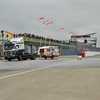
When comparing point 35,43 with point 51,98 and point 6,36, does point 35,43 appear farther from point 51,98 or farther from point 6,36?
point 51,98

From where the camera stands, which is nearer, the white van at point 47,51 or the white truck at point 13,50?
the white truck at point 13,50

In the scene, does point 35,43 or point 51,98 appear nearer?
point 51,98

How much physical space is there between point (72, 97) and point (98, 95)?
81 centimetres

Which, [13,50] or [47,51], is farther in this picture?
[47,51]

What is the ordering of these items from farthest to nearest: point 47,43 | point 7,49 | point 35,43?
1. point 47,43
2. point 35,43
3. point 7,49

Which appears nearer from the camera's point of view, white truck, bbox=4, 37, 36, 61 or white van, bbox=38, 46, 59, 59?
white truck, bbox=4, 37, 36, 61

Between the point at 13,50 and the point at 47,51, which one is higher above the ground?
the point at 13,50

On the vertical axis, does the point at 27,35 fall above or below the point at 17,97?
above

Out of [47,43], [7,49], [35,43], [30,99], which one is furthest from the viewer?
[47,43]

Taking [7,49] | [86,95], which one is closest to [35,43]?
[7,49]

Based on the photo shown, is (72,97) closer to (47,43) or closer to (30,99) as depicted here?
(30,99)

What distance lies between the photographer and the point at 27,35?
58062 millimetres

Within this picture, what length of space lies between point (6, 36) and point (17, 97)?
173 ft

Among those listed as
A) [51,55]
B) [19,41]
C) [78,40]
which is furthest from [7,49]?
[78,40]
